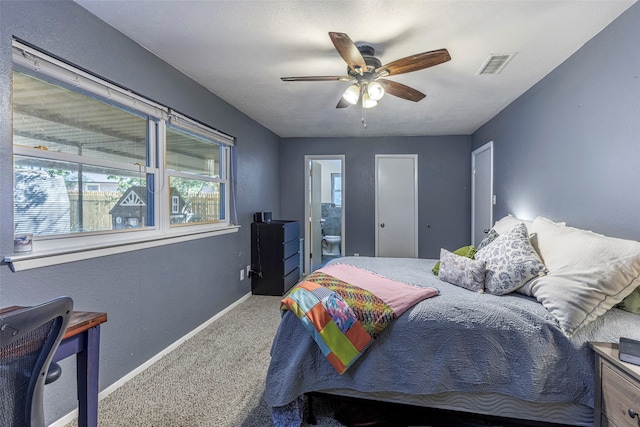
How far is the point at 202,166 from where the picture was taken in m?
3.04

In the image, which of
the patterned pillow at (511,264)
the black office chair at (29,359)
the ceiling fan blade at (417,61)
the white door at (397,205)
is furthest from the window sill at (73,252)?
the white door at (397,205)

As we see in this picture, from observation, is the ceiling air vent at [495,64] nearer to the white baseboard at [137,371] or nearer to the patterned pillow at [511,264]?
the patterned pillow at [511,264]

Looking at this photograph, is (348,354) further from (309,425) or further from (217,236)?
(217,236)

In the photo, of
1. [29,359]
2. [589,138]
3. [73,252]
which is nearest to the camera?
[29,359]

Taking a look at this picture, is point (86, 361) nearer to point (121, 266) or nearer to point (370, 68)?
point (121, 266)

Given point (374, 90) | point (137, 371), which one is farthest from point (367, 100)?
point (137, 371)

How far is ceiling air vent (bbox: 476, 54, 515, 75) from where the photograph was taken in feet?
7.32

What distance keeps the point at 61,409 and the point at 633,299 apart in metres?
3.08

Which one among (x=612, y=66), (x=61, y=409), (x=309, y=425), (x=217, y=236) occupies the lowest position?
(x=309, y=425)

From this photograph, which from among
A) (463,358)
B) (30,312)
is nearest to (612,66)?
(463,358)

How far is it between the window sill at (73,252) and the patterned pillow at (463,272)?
2155 millimetres

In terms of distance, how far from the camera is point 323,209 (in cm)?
671

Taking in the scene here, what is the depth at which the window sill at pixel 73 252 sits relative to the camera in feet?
4.56

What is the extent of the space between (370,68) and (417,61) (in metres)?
0.35
